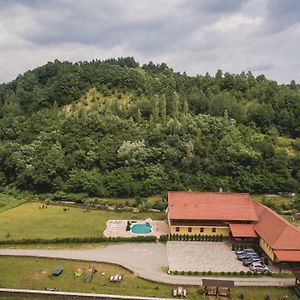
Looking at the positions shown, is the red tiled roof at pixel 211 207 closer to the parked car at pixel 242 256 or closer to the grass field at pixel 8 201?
the parked car at pixel 242 256

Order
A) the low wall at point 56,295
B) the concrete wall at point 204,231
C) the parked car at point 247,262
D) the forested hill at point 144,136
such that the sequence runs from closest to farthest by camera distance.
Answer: the low wall at point 56,295 < the parked car at point 247,262 < the concrete wall at point 204,231 < the forested hill at point 144,136

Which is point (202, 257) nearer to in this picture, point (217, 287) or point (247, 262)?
point (247, 262)

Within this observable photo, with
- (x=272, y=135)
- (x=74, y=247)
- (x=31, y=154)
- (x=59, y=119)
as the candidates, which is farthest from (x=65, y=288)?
(x=272, y=135)

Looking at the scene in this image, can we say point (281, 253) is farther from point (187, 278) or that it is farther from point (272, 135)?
point (272, 135)

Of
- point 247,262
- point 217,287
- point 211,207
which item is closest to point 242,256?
point 247,262

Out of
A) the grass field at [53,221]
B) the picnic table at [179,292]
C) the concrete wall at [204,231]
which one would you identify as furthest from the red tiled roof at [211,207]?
the picnic table at [179,292]

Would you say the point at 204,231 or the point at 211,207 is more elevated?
the point at 211,207
